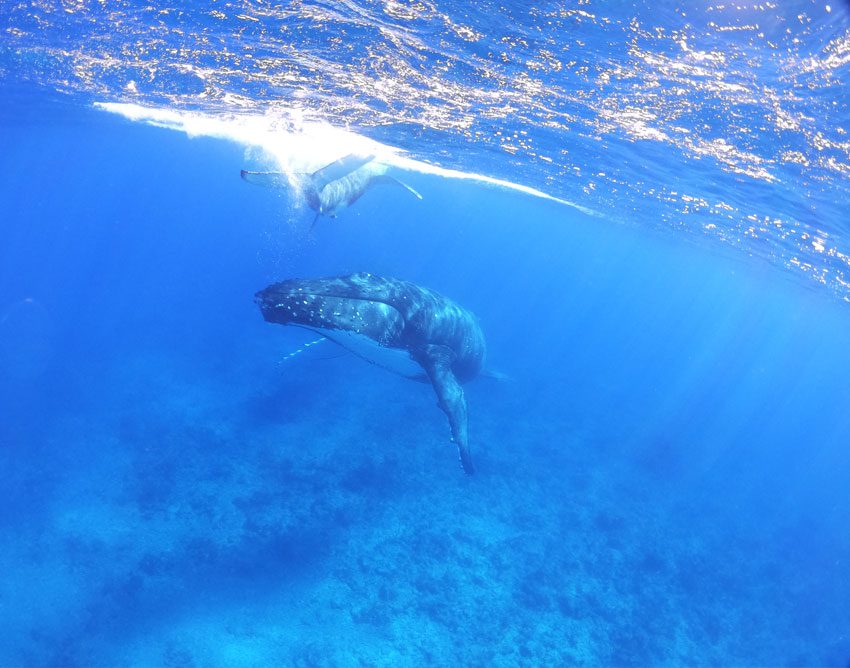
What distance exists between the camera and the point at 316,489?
1556cm

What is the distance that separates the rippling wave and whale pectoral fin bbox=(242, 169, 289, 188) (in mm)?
3217

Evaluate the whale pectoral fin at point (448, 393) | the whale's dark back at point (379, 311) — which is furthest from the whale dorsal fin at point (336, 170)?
the whale pectoral fin at point (448, 393)

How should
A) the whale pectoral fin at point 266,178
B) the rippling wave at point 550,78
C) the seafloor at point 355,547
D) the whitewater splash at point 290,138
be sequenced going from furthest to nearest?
the whitewater splash at point 290,138
the seafloor at point 355,547
the whale pectoral fin at point 266,178
the rippling wave at point 550,78

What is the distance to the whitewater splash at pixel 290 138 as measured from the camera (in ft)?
80.6

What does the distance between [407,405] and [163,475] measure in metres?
9.82

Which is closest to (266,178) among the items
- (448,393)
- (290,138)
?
(448,393)

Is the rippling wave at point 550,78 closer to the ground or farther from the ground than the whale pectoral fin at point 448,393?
farther from the ground

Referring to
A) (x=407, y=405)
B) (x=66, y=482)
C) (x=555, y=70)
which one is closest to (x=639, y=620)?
(x=407, y=405)

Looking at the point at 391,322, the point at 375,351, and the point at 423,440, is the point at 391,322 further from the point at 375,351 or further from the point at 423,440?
the point at 423,440

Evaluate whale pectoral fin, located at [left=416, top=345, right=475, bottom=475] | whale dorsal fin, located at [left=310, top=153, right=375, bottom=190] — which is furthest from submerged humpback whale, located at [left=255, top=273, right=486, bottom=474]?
whale dorsal fin, located at [left=310, top=153, right=375, bottom=190]

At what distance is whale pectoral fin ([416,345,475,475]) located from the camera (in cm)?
1030

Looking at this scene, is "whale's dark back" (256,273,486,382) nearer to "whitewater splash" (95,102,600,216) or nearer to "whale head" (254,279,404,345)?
"whale head" (254,279,404,345)

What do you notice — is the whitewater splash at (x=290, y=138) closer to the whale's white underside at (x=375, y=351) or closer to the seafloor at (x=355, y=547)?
the seafloor at (x=355, y=547)

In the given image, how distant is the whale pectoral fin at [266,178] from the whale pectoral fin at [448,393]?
17.1ft
